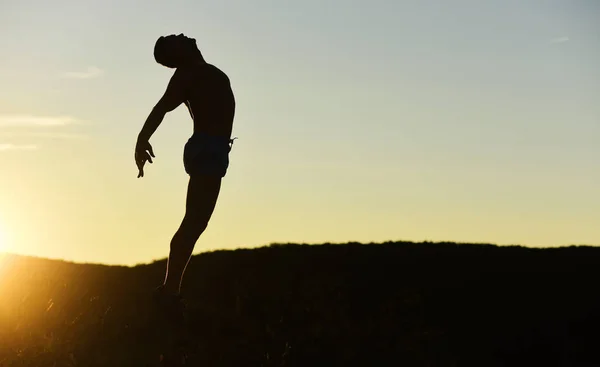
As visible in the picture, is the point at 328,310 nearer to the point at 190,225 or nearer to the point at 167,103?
the point at 190,225

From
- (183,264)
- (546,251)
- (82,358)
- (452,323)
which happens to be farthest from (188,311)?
(546,251)

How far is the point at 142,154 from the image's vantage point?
9.34 meters

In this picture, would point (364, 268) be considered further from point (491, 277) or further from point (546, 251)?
point (546, 251)

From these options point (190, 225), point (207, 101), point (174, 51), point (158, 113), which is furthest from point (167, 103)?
point (190, 225)

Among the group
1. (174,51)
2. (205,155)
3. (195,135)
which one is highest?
(174,51)

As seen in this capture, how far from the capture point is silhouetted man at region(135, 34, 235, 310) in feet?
31.4

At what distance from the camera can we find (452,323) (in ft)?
37.4

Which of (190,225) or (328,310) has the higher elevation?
(190,225)

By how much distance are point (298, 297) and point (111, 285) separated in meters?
3.36

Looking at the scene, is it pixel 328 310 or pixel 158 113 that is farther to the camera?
pixel 328 310

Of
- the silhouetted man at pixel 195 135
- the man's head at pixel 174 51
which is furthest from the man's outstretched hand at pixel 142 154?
the man's head at pixel 174 51

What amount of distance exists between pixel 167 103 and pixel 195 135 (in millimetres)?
499

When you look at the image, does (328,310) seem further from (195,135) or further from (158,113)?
(158,113)

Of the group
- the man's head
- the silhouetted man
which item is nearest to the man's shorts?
the silhouetted man
